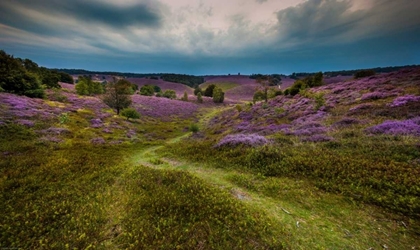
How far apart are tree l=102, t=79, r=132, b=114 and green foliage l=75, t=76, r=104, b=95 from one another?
34610 millimetres

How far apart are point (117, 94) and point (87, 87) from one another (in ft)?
131

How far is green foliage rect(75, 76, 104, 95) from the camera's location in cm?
6775

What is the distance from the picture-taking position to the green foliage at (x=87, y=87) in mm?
67750

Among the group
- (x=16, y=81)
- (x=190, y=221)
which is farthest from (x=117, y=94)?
(x=190, y=221)

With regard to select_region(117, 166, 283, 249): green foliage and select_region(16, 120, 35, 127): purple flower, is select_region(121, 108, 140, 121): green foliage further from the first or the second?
select_region(117, 166, 283, 249): green foliage

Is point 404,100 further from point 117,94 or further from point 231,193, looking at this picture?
point 117,94

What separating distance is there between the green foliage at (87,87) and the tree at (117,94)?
34.6 meters

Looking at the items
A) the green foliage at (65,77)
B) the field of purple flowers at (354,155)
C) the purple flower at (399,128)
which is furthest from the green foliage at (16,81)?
the purple flower at (399,128)

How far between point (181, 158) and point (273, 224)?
41.0 feet

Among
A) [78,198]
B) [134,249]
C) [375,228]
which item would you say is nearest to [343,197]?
[375,228]

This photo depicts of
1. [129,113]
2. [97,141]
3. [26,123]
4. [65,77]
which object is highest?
[65,77]

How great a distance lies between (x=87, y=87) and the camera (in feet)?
232

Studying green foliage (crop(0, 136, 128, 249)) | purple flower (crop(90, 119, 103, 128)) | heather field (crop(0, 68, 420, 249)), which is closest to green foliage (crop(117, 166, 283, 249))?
heather field (crop(0, 68, 420, 249))

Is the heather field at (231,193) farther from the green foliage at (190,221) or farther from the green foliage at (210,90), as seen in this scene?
the green foliage at (210,90)
